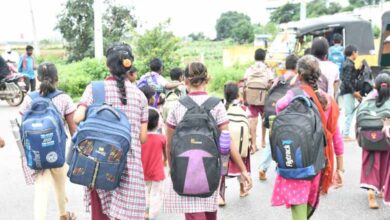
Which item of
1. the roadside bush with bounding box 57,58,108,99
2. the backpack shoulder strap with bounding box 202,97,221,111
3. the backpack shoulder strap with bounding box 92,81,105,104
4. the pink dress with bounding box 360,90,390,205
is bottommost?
the pink dress with bounding box 360,90,390,205

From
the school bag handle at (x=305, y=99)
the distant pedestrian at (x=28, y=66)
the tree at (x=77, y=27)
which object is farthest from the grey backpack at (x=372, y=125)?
the tree at (x=77, y=27)

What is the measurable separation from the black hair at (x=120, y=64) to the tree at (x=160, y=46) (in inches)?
478

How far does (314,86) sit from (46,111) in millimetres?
2184

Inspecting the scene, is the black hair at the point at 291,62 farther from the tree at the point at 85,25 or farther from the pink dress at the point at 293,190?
the tree at the point at 85,25

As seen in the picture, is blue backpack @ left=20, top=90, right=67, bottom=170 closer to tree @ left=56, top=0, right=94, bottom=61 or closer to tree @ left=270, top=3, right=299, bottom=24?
tree @ left=56, top=0, right=94, bottom=61

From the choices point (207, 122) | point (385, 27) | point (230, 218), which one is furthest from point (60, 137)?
point (385, 27)

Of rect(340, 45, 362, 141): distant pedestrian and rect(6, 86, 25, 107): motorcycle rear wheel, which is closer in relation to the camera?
rect(340, 45, 362, 141): distant pedestrian

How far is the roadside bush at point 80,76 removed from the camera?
595 inches

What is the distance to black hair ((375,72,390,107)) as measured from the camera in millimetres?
5090

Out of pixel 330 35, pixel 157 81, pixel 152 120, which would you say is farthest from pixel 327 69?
pixel 330 35

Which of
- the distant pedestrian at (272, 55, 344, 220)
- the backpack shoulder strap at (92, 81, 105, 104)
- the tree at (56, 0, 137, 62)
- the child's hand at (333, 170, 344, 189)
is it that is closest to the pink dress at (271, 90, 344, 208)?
the distant pedestrian at (272, 55, 344, 220)

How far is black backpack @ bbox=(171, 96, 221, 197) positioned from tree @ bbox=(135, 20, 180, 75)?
12362mm

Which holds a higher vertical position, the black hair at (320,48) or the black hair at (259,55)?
the black hair at (320,48)

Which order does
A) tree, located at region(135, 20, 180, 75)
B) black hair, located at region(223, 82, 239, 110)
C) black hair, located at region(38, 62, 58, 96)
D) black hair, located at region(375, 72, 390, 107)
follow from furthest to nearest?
1. tree, located at region(135, 20, 180, 75)
2. black hair, located at region(223, 82, 239, 110)
3. black hair, located at region(375, 72, 390, 107)
4. black hair, located at region(38, 62, 58, 96)
